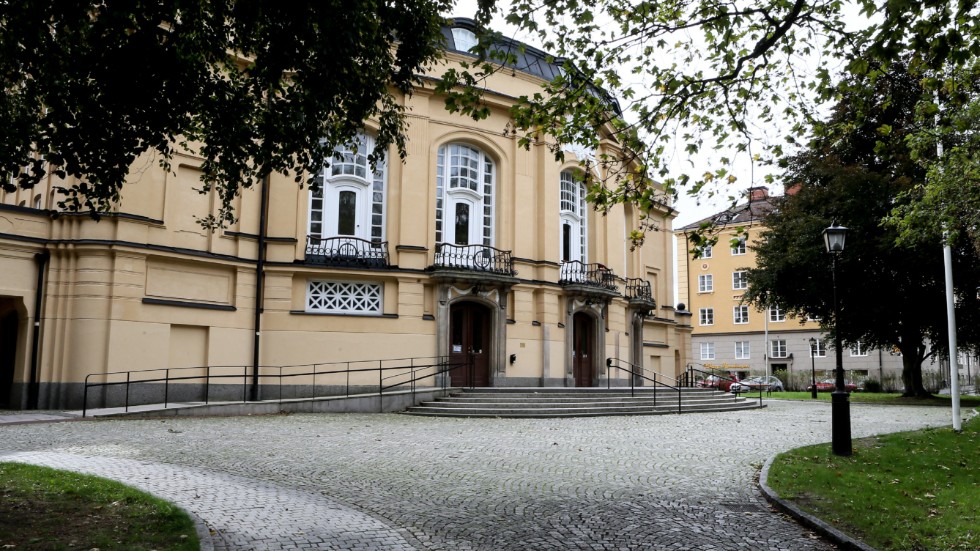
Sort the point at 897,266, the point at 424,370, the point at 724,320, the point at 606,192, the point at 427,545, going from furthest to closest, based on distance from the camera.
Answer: the point at 724,320
the point at 897,266
the point at 424,370
the point at 606,192
the point at 427,545

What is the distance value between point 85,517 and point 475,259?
58.3 ft

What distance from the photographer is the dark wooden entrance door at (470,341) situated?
23.1m

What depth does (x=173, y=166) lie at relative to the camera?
20.0m

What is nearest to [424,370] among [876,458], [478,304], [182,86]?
[478,304]

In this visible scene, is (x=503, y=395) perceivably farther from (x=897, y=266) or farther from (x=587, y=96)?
(x=897, y=266)

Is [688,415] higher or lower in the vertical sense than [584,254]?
lower

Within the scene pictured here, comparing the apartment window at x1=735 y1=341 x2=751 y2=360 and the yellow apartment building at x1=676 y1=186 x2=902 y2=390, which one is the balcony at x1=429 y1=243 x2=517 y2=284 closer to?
the yellow apartment building at x1=676 y1=186 x2=902 y2=390

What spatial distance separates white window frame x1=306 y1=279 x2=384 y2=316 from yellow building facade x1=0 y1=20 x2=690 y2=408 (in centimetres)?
4

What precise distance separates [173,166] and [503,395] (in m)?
11.1

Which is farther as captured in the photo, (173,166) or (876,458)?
(173,166)

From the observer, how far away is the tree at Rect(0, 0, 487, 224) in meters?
7.29

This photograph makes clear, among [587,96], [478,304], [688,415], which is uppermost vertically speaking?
[587,96]

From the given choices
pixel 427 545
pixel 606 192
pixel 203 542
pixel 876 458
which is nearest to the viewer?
pixel 203 542

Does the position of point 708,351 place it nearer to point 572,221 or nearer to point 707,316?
point 707,316
